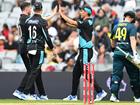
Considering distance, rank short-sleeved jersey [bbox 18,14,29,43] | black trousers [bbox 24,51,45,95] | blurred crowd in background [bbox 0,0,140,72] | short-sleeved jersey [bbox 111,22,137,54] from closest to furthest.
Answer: black trousers [bbox 24,51,45,95]
short-sleeved jersey [bbox 111,22,137,54]
short-sleeved jersey [bbox 18,14,29,43]
blurred crowd in background [bbox 0,0,140,72]

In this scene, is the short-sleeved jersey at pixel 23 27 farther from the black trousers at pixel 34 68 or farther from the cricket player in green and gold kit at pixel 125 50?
the cricket player in green and gold kit at pixel 125 50

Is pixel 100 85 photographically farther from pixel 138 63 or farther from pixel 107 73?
pixel 138 63

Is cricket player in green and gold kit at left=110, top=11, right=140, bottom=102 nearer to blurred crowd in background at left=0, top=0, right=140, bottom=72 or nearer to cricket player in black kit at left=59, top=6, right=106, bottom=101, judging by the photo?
cricket player in black kit at left=59, top=6, right=106, bottom=101

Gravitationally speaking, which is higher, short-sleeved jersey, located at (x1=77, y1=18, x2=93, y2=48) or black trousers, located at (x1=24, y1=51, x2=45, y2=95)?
short-sleeved jersey, located at (x1=77, y1=18, x2=93, y2=48)

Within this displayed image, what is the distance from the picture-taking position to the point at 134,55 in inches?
577

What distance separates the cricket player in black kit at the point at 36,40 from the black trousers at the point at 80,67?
0.86 meters

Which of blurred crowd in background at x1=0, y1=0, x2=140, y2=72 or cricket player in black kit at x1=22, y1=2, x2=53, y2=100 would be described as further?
blurred crowd in background at x1=0, y1=0, x2=140, y2=72

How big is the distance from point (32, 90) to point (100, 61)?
491cm

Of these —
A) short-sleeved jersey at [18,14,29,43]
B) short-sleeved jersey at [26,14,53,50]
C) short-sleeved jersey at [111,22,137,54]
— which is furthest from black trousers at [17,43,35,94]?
short-sleeved jersey at [111,22,137,54]

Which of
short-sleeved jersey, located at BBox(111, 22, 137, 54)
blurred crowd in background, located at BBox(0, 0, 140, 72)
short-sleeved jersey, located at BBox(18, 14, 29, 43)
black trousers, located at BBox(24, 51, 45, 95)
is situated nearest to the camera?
black trousers, located at BBox(24, 51, 45, 95)

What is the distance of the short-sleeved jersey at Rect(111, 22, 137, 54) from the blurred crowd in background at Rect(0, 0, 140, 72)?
3887 mm

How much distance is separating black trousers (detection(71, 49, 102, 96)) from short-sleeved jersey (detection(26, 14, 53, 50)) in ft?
2.83

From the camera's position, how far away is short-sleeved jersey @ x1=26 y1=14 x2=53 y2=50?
14695 millimetres

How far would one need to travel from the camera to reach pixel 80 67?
49.7 ft
